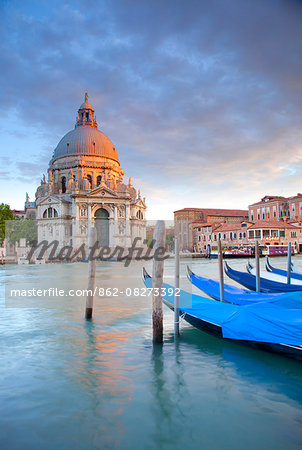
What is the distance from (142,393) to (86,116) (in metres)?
47.4

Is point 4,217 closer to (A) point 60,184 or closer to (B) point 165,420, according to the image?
(A) point 60,184

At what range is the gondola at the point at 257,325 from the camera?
4.53 meters

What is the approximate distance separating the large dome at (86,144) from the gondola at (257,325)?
3870cm

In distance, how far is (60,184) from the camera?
140ft

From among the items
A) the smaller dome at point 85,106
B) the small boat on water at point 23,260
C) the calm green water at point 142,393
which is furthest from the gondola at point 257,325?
the smaller dome at point 85,106

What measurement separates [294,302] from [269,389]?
1.85 meters

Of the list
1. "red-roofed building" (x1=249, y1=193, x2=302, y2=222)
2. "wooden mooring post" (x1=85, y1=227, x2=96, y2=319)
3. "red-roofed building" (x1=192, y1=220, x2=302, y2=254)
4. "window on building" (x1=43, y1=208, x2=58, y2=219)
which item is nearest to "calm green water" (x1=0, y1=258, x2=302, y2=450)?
"wooden mooring post" (x1=85, y1=227, x2=96, y2=319)

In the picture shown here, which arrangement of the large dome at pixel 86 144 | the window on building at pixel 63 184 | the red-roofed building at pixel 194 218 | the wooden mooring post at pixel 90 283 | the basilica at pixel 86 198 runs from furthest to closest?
the red-roofed building at pixel 194 218 → the window on building at pixel 63 184 → the large dome at pixel 86 144 → the basilica at pixel 86 198 → the wooden mooring post at pixel 90 283

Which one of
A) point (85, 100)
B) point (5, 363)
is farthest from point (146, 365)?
point (85, 100)

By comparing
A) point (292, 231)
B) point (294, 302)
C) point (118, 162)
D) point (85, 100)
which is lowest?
point (294, 302)

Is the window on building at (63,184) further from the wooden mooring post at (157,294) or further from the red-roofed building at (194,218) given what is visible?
the wooden mooring post at (157,294)

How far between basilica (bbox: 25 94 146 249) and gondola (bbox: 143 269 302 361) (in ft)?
107

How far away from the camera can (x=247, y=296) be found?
7.26 meters

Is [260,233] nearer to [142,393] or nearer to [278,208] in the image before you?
[278,208]
